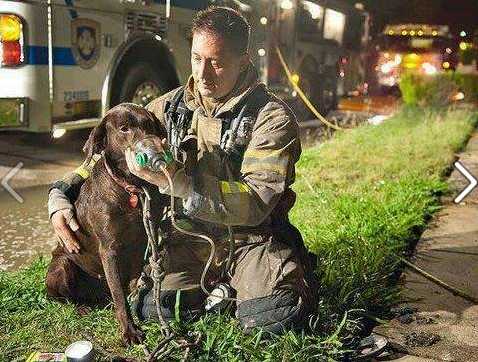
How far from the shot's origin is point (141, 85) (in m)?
6.31

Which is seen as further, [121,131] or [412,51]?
[412,51]

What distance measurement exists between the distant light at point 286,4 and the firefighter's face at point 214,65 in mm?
7392

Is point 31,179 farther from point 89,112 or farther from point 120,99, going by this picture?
point 120,99

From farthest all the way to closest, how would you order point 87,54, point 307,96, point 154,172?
point 307,96, point 87,54, point 154,172

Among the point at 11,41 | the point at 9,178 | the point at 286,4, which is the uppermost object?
the point at 286,4

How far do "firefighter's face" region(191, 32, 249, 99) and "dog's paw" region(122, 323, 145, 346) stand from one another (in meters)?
1.08

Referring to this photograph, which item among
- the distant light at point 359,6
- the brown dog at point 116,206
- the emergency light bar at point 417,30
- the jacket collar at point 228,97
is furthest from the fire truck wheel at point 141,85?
the emergency light bar at point 417,30

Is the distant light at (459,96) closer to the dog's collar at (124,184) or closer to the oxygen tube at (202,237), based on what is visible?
the oxygen tube at (202,237)

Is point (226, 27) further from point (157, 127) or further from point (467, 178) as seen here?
point (467, 178)

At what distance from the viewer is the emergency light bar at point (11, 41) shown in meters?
4.60

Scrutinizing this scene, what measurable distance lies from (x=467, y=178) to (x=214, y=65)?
13.3ft

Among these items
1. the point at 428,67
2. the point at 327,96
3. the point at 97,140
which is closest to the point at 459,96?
the point at 327,96

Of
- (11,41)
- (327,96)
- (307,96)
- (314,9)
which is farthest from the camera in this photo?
(327,96)

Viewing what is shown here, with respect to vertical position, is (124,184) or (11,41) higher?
(11,41)
